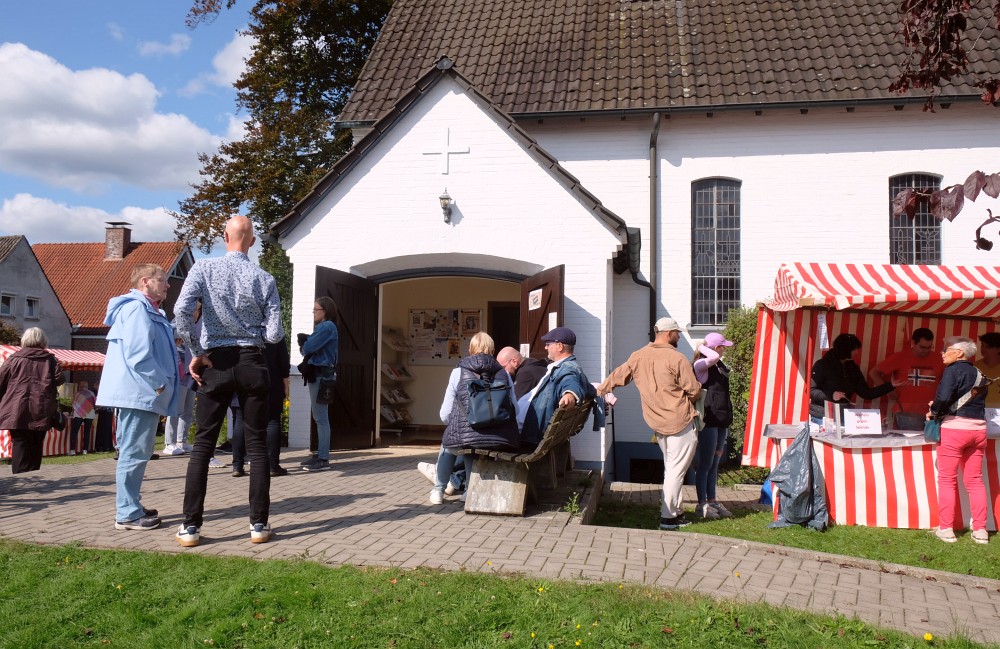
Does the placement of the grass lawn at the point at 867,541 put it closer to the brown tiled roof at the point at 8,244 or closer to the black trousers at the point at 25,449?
the black trousers at the point at 25,449

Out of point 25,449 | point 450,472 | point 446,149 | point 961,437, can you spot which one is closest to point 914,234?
point 961,437

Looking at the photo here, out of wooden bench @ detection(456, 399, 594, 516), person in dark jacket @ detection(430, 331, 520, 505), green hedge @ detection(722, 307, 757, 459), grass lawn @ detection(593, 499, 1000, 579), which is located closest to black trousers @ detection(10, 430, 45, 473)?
person in dark jacket @ detection(430, 331, 520, 505)

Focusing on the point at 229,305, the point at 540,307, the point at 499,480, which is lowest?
the point at 499,480

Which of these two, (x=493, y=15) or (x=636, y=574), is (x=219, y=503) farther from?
(x=493, y=15)

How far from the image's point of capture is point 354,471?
9.22 m

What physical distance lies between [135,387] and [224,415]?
0.83 meters

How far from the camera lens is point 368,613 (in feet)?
13.8

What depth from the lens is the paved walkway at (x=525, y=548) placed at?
472cm

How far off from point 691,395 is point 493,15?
12181 mm

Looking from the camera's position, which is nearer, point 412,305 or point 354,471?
point 354,471

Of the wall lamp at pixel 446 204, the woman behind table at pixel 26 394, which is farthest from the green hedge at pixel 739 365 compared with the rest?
the woman behind table at pixel 26 394

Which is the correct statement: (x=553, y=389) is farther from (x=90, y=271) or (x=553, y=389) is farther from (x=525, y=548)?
(x=90, y=271)

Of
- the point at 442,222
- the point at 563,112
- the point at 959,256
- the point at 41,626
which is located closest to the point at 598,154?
the point at 563,112

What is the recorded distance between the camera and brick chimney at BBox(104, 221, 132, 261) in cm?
4106
